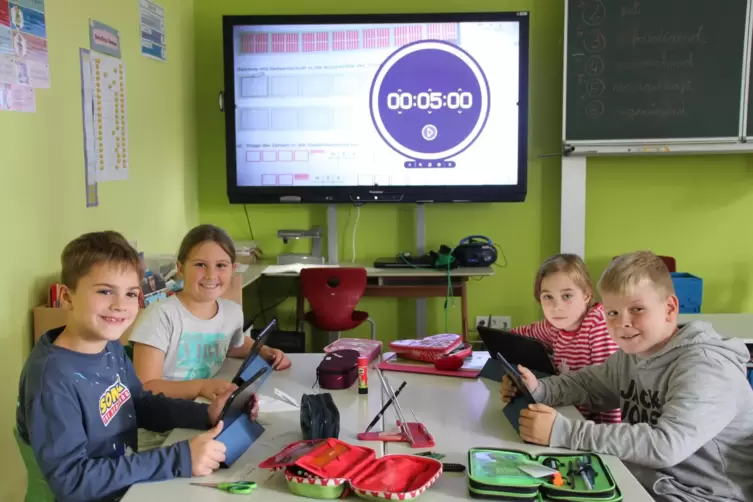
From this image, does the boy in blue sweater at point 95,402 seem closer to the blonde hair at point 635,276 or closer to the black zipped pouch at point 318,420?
the black zipped pouch at point 318,420

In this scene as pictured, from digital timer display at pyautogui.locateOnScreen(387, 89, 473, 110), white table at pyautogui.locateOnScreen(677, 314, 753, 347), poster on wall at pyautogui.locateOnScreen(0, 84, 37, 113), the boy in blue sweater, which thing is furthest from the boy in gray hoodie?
digital timer display at pyautogui.locateOnScreen(387, 89, 473, 110)

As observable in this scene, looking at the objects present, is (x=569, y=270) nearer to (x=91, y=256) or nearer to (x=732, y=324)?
(x=91, y=256)

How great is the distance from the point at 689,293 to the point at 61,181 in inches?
124

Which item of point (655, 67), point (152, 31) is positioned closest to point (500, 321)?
point (655, 67)

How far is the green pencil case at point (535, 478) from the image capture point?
139 centimetres

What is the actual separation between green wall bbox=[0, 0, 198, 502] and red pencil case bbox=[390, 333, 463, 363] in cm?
131

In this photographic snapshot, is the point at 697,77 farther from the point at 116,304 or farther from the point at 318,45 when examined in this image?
the point at 116,304

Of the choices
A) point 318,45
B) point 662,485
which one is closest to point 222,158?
point 318,45

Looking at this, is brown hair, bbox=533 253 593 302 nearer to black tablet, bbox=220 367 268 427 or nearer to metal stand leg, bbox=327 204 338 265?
black tablet, bbox=220 367 268 427

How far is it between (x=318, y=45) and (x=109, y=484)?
3266mm

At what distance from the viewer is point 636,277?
179 cm

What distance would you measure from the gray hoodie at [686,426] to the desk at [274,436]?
500 mm

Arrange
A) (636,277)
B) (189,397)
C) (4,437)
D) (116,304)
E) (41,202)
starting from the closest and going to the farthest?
1. (116,304)
2. (636,277)
3. (189,397)
4. (4,437)
5. (41,202)

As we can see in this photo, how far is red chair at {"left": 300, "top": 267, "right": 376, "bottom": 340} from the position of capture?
3914 mm
